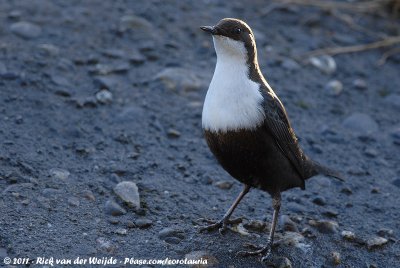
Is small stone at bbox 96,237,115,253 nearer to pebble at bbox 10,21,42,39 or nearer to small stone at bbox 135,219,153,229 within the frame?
small stone at bbox 135,219,153,229

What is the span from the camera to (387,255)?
15.8 feet

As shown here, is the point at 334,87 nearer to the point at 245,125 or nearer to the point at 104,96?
the point at 104,96

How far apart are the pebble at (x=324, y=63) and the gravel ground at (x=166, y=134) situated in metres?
0.02

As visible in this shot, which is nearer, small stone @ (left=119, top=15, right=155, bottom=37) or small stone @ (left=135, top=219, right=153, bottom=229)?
small stone @ (left=135, top=219, right=153, bottom=229)

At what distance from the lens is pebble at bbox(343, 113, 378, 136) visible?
6496 mm

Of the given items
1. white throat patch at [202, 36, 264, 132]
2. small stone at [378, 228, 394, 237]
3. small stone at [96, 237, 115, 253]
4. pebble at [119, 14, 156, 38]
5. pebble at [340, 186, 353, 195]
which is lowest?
pebble at [340, 186, 353, 195]

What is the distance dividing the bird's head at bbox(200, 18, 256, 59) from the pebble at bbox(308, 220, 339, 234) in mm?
1295

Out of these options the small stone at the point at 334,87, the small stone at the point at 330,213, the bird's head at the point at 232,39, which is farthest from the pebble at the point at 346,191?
the small stone at the point at 334,87

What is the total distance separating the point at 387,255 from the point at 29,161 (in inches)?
101

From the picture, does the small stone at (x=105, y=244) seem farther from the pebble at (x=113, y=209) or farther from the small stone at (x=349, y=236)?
the small stone at (x=349, y=236)

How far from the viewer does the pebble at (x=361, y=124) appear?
6496mm

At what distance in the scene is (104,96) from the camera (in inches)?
243

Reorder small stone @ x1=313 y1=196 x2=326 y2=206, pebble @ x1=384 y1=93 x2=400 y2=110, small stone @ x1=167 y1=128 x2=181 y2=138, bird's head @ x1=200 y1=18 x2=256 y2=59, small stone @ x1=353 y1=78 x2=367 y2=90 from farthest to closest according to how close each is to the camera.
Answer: small stone @ x1=353 y1=78 x2=367 y2=90 → pebble @ x1=384 y1=93 x2=400 y2=110 → small stone @ x1=167 y1=128 x2=181 y2=138 → small stone @ x1=313 y1=196 x2=326 y2=206 → bird's head @ x1=200 y1=18 x2=256 y2=59

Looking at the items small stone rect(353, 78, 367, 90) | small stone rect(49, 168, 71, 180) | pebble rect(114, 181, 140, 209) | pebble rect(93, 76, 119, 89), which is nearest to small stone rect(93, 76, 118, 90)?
pebble rect(93, 76, 119, 89)
